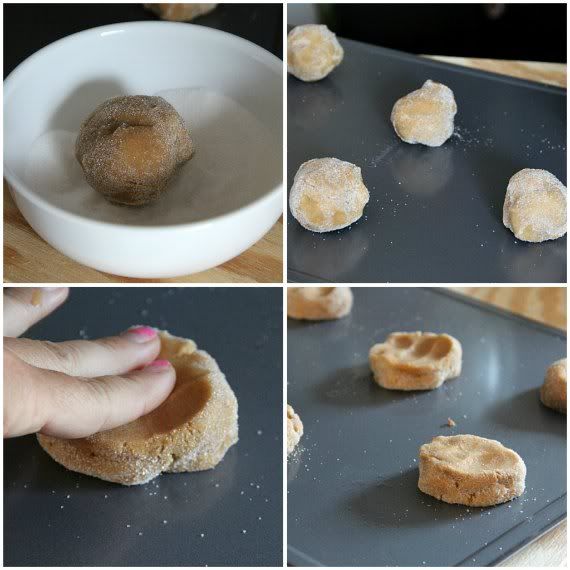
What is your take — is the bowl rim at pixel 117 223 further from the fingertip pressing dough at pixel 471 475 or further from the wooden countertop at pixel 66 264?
the fingertip pressing dough at pixel 471 475

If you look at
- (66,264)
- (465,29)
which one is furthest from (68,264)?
(465,29)

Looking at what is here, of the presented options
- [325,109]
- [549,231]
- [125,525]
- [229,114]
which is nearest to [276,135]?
[229,114]

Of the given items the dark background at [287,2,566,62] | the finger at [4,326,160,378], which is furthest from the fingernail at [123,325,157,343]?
the dark background at [287,2,566,62]

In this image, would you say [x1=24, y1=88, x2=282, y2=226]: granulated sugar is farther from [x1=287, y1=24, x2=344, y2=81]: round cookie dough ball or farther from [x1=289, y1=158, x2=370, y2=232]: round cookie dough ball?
[x1=287, y1=24, x2=344, y2=81]: round cookie dough ball

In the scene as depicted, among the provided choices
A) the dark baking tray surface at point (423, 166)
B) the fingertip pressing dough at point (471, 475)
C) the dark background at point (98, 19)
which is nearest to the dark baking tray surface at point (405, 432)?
the fingertip pressing dough at point (471, 475)

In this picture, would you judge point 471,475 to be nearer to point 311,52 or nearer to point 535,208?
point 535,208

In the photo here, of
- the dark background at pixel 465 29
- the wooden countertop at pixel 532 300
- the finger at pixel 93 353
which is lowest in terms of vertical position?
the finger at pixel 93 353

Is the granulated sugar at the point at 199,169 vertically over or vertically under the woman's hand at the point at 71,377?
over
